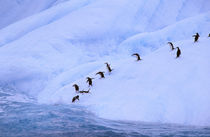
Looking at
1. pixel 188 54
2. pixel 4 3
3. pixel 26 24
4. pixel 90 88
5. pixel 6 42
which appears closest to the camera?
pixel 188 54

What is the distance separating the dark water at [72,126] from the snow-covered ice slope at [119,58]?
9.2 inches

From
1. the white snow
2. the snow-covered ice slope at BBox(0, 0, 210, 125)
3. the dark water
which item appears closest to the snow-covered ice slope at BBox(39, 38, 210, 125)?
the snow-covered ice slope at BBox(0, 0, 210, 125)

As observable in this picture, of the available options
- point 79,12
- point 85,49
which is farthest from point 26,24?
point 85,49

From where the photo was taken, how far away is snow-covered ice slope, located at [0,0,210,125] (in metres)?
3.94

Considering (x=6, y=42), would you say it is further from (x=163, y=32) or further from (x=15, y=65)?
(x=163, y=32)

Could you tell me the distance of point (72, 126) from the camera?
3.52 m

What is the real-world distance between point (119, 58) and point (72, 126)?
13.9ft

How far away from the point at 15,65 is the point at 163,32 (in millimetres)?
4550

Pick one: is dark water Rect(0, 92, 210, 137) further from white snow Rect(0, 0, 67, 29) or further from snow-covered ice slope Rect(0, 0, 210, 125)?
white snow Rect(0, 0, 67, 29)

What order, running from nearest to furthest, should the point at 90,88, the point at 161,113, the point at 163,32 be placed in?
the point at 161,113 → the point at 90,88 → the point at 163,32

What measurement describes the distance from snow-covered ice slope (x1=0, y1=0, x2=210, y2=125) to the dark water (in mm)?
235

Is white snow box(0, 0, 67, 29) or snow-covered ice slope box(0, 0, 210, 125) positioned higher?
white snow box(0, 0, 67, 29)

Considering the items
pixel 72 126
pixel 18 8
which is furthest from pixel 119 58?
pixel 18 8

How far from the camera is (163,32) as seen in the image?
330 inches
